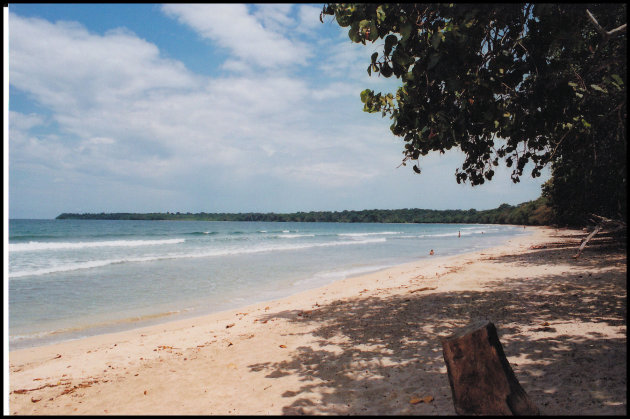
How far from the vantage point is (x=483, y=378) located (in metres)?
3.66

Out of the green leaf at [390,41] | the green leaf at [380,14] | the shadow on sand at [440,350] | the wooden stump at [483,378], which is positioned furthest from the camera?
the green leaf at [380,14]

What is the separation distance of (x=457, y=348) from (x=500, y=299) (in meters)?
5.85

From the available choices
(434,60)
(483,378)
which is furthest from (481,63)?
(483,378)

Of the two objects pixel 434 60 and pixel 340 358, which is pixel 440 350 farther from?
pixel 434 60

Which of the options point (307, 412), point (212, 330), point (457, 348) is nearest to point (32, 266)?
point (212, 330)

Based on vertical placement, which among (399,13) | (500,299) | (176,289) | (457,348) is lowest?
(176,289)

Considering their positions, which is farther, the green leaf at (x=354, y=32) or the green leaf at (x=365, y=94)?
the green leaf at (x=365, y=94)

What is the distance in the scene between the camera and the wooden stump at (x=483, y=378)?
11.7 ft

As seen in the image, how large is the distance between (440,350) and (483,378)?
7.34 ft

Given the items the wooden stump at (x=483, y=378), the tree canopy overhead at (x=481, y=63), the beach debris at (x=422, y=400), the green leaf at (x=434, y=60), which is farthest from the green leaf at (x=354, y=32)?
the beach debris at (x=422, y=400)

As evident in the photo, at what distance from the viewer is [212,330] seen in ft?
28.3

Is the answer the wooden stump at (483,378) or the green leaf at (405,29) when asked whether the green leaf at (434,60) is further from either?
the wooden stump at (483,378)

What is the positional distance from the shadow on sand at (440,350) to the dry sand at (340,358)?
0.02 m

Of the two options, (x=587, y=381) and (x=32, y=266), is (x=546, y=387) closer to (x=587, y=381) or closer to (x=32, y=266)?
(x=587, y=381)
